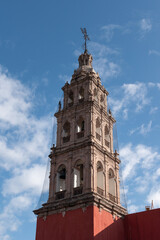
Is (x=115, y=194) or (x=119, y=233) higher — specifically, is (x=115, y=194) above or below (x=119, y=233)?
above

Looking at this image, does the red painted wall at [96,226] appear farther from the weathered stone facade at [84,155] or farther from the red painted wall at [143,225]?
the weathered stone facade at [84,155]

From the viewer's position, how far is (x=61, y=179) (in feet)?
89.8

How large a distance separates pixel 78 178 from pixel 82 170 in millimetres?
1339

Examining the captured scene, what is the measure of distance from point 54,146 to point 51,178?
2.86 metres

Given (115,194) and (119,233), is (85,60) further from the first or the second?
(119,233)

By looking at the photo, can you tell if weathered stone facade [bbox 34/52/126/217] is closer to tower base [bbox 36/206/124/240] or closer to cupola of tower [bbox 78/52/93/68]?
tower base [bbox 36/206/124/240]

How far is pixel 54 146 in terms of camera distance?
28.6 metres

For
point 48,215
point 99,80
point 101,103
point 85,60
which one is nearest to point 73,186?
point 48,215

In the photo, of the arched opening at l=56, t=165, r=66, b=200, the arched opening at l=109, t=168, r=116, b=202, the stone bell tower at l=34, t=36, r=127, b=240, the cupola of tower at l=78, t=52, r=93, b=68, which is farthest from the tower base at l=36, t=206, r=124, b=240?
the cupola of tower at l=78, t=52, r=93, b=68

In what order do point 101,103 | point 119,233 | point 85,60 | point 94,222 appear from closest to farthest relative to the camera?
point 94,222
point 119,233
point 101,103
point 85,60

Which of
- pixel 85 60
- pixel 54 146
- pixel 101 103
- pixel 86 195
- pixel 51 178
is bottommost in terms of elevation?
pixel 86 195

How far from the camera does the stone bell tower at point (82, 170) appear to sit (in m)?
23.4

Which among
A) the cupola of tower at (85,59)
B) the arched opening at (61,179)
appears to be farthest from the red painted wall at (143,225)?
the cupola of tower at (85,59)

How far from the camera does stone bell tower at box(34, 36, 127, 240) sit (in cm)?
2339
